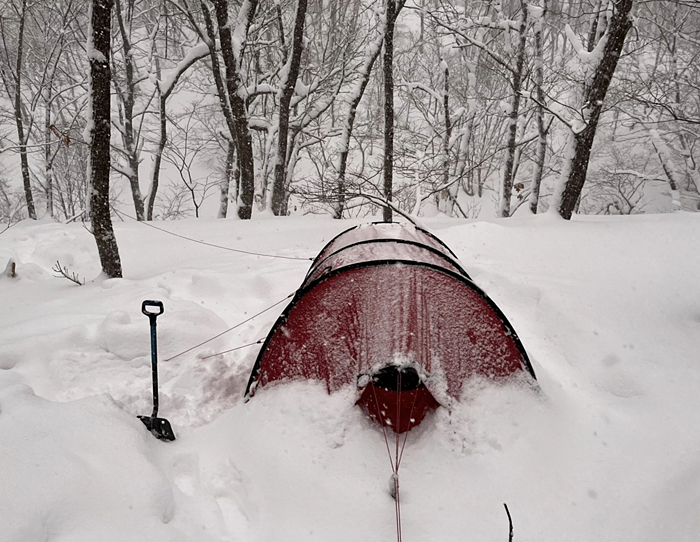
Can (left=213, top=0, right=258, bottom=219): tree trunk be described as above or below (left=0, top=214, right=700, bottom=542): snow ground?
above

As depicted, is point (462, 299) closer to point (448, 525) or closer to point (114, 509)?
point (448, 525)

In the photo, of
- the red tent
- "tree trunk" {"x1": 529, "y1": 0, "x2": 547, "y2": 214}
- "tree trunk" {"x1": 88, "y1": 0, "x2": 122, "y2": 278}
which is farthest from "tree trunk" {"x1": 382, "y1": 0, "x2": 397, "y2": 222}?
the red tent

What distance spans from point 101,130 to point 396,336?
4.35 metres

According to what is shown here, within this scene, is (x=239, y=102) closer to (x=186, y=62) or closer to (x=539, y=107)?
(x=186, y=62)

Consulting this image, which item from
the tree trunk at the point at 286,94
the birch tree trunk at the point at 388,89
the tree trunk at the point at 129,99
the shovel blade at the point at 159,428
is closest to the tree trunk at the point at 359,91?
the birch tree trunk at the point at 388,89

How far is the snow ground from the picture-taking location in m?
2.46

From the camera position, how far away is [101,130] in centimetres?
516

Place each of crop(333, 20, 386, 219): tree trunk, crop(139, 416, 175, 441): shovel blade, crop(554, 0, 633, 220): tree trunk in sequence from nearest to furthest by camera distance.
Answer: crop(139, 416, 175, 441): shovel blade, crop(554, 0, 633, 220): tree trunk, crop(333, 20, 386, 219): tree trunk

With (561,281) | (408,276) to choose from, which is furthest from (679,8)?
(408,276)

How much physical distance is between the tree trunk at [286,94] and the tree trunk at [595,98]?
6.10 m

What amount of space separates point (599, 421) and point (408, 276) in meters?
1.87

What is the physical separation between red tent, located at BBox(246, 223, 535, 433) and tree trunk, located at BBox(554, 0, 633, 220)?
18.8 feet

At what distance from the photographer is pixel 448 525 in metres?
2.67

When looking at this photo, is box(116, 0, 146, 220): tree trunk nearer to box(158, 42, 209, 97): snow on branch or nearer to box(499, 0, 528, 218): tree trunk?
box(158, 42, 209, 97): snow on branch
